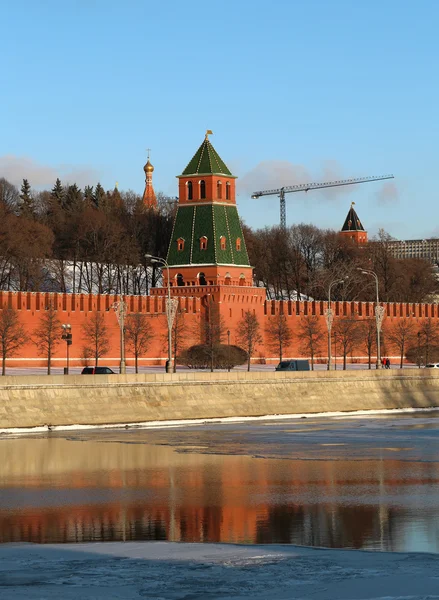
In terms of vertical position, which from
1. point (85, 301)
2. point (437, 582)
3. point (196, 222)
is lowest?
point (437, 582)

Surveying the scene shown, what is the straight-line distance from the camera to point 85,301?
60.0m

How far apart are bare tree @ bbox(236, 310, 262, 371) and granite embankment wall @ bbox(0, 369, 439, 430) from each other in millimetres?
16065

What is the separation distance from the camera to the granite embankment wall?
33.9 m

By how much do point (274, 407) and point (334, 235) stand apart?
5640 centimetres

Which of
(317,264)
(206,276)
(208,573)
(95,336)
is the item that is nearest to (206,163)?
(206,276)

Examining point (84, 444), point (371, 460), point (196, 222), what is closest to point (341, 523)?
point (371, 460)

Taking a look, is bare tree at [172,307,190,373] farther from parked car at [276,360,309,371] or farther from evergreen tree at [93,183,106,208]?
evergreen tree at [93,183,106,208]

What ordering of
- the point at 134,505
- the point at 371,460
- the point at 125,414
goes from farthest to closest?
the point at 125,414, the point at 371,460, the point at 134,505

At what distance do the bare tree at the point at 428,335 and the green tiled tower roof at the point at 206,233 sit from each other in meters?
12.2

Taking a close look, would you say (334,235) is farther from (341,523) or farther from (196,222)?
(341,523)

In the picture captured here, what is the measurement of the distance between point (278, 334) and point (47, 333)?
1427 centimetres

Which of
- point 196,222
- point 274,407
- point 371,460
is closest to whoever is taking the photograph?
point 371,460

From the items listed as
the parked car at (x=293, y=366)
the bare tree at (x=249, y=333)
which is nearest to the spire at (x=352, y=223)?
the bare tree at (x=249, y=333)

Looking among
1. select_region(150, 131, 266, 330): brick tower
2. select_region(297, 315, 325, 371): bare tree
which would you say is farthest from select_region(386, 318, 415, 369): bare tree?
select_region(150, 131, 266, 330): brick tower
